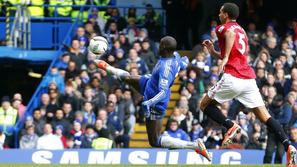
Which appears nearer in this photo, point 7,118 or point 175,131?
point 175,131

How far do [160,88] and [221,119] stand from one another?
0.99 meters

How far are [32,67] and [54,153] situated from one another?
5647 millimetres

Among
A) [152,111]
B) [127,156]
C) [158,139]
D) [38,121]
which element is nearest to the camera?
[152,111]

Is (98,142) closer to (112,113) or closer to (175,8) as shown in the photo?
(112,113)

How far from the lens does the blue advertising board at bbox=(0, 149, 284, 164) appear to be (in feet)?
71.3

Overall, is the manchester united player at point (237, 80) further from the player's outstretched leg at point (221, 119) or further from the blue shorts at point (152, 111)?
the blue shorts at point (152, 111)

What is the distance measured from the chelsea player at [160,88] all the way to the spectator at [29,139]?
21.9ft

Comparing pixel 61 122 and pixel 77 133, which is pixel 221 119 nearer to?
pixel 77 133

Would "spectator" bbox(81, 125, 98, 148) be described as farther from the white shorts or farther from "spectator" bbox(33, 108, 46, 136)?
the white shorts

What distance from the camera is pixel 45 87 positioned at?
979 inches

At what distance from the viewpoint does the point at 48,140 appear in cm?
2289

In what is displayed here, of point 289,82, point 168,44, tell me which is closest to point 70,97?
point 289,82

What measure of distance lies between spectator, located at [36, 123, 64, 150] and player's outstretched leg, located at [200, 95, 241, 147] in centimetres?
715

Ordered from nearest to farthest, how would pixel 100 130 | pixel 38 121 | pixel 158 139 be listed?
pixel 158 139 < pixel 100 130 < pixel 38 121
